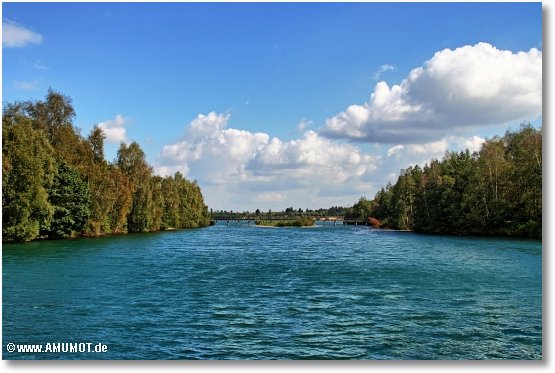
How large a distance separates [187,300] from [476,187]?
5027cm

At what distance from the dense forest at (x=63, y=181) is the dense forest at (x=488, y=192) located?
130ft

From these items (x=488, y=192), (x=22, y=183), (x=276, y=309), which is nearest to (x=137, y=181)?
(x=22, y=183)

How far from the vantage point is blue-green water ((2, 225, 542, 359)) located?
11117 millimetres

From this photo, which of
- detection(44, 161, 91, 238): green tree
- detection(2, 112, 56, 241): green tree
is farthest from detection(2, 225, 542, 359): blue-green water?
detection(44, 161, 91, 238): green tree

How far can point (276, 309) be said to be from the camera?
601 inches

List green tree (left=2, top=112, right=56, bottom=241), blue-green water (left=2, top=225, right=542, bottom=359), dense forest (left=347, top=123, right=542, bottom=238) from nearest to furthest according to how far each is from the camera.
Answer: blue-green water (left=2, top=225, right=542, bottom=359) < green tree (left=2, top=112, right=56, bottom=241) < dense forest (left=347, top=123, right=542, bottom=238)

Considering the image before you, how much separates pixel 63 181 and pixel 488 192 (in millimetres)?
45071

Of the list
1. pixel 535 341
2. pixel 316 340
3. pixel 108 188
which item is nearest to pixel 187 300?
pixel 316 340

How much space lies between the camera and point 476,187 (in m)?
59.4

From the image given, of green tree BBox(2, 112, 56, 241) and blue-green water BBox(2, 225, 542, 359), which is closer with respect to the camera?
blue-green water BBox(2, 225, 542, 359)

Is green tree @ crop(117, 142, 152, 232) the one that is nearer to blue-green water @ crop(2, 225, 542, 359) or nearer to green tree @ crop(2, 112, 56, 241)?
green tree @ crop(2, 112, 56, 241)

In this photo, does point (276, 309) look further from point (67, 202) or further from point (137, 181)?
point (137, 181)

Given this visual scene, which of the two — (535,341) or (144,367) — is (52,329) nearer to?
(144,367)

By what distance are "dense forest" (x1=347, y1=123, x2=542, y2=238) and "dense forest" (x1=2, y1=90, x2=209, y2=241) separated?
130ft
